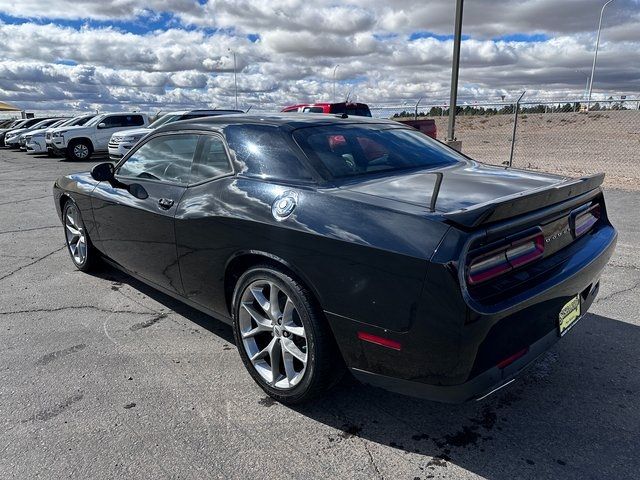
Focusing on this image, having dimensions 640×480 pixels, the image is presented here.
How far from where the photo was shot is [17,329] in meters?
3.93

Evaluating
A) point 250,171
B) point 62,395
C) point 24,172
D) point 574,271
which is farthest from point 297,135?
point 24,172

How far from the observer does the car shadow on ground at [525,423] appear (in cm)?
236

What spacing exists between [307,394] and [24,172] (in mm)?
16397

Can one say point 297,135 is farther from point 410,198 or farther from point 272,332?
point 272,332

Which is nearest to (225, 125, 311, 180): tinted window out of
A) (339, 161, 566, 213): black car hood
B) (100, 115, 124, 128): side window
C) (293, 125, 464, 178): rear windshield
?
(293, 125, 464, 178): rear windshield

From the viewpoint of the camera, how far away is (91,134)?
66.1ft

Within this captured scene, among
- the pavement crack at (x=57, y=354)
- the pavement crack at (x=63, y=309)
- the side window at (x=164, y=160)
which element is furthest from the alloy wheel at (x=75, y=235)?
the pavement crack at (x=57, y=354)

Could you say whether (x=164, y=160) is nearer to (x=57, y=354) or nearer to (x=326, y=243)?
(x=57, y=354)

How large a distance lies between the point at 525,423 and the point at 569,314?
634mm

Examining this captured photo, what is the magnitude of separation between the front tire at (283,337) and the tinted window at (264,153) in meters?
0.57

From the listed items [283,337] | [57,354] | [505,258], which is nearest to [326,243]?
[283,337]

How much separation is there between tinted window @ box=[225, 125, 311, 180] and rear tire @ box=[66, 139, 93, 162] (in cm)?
1899

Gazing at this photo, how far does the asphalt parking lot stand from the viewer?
238 centimetres

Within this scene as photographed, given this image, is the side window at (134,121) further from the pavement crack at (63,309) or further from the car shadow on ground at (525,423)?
the car shadow on ground at (525,423)
